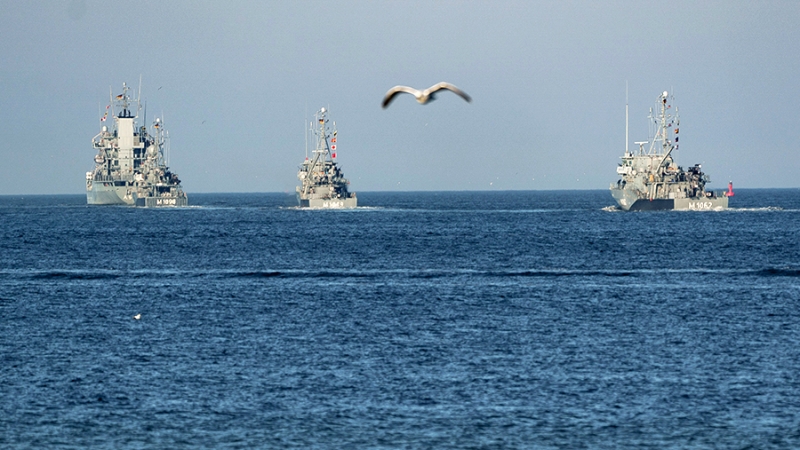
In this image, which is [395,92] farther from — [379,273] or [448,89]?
[379,273]

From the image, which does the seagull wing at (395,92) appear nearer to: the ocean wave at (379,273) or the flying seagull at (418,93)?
the flying seagull at (418,93)

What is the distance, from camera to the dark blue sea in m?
42.0

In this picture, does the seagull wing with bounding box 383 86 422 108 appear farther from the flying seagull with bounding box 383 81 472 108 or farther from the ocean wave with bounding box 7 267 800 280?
the ocean wave with bounding box 7 267 800 280

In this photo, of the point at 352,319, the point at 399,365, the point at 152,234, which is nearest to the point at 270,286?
the point at 352,319

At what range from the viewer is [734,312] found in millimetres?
71750

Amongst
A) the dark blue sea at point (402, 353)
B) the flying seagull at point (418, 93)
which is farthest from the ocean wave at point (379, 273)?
the flying seagull at point (418, 93)

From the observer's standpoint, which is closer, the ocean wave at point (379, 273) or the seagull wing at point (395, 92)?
the seagull wing at point (395, 92)

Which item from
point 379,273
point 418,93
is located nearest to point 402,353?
point 418,93

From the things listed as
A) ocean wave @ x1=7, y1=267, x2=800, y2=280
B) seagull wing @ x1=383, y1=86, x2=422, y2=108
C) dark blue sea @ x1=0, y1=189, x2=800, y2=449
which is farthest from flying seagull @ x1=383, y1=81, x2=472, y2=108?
ocean wave @ x1=7, y1=267, x2=800, y2=280

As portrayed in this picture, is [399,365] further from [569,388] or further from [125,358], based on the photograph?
[125,358]

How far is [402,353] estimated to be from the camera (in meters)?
56.8

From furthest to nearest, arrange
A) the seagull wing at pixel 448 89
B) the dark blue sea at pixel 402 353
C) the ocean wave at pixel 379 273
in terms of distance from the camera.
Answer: the ocean wave at pixel 379 273, the dark blue sea at pixel 402 353, the seagull wing at pixel 448 89

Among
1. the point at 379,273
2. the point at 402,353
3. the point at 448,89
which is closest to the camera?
the point at 448,89

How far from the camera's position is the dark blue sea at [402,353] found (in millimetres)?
41969
